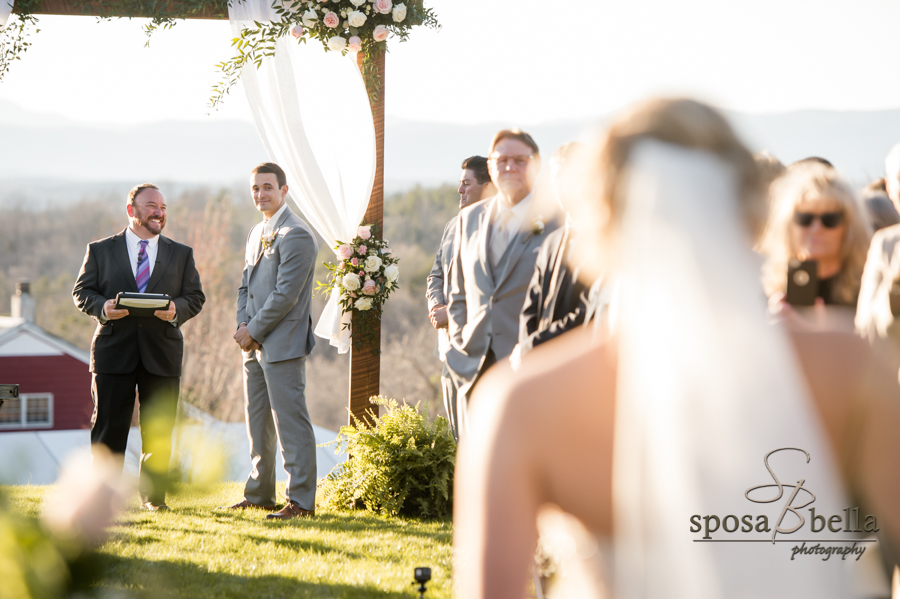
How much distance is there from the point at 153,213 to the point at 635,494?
16.1 ft

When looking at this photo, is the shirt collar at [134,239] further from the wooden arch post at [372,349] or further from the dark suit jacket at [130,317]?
the wooden arch post at [372,349]

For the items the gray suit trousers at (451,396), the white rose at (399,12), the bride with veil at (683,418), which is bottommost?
the gray suit trousers at (451,396)

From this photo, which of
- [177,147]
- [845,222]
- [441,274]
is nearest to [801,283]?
[845,222]

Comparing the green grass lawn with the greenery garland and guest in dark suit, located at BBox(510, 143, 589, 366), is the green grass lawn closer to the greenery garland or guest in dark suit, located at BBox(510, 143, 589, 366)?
guest in dark suit, located at BBox(510, 143, 589, 366)

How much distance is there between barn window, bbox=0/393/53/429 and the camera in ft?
83.3

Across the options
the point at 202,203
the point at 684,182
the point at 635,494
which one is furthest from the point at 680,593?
the point at 202,203

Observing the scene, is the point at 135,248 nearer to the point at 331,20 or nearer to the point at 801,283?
the point at 331,20

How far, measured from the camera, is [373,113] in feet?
18.0

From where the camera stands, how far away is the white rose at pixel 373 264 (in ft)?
17.3

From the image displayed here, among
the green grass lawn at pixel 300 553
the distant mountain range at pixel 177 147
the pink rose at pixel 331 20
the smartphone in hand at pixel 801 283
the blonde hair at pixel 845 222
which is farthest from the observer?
the distant mountain range at pixel 177 147

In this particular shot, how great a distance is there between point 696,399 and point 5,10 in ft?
19.1

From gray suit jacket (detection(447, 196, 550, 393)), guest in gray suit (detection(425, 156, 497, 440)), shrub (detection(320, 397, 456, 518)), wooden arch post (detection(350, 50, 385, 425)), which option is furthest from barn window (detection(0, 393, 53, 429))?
gray suit jacket (detection(447, 196, 550, 393))

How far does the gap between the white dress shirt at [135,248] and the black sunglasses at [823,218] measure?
159 inches

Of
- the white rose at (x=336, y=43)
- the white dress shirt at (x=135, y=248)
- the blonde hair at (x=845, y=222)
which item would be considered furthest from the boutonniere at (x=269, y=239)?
the blonde hair at (x=845, y=222)
